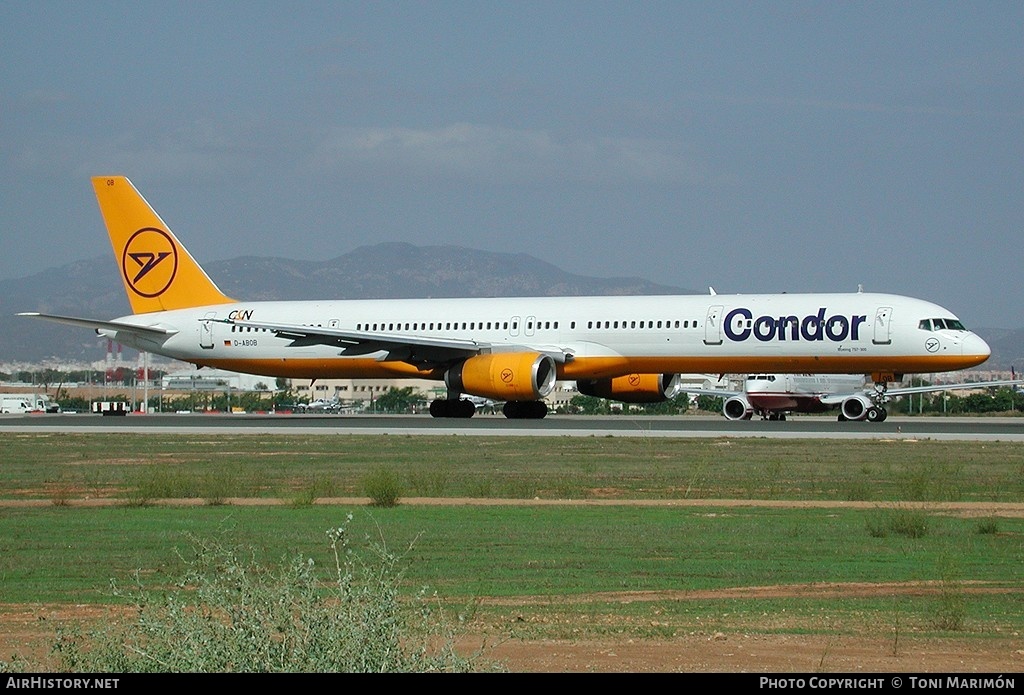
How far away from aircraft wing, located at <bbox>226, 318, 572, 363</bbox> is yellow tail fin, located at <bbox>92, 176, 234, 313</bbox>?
288 inches

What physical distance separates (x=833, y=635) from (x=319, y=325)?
4345 centimetres

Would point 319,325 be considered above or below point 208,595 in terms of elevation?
above

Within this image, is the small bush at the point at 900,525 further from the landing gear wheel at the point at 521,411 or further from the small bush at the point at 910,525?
the landing gear wheel at the point at 521,411

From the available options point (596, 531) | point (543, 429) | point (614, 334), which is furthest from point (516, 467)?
point (614, 334)

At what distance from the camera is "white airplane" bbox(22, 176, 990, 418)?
1699 inches

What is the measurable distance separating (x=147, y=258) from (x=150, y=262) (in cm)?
22

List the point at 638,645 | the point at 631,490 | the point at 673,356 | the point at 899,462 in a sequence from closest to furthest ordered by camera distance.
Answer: the point at 638,645 → the point at 631,490 → the point at 899,462 → the point at 673,356

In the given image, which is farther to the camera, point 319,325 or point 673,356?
point 319,325

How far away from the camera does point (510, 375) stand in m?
44.9

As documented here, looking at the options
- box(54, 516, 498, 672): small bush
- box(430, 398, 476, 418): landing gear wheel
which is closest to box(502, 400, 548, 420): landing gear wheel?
box(430, 398, 476, 418): landing gear wheel

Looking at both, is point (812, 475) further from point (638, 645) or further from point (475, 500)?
point (638, 645)

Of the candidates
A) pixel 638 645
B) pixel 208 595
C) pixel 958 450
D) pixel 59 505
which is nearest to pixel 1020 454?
pixel 958 450

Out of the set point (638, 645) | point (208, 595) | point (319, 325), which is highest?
point (319, 325)

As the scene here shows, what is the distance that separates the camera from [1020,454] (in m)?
30.0
